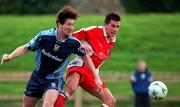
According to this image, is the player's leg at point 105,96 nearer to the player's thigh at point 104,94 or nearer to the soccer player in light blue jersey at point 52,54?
the player's thigh at point 104,94

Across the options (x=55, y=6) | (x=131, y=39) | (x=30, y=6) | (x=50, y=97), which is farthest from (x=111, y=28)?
(x=30, y=6)

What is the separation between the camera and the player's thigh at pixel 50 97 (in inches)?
381

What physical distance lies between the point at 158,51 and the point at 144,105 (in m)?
10.0

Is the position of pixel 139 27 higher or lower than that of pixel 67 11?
lower

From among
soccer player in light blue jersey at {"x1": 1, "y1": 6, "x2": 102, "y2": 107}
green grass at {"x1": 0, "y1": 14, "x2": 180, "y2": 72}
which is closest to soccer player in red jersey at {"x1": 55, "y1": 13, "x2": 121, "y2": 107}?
soccer player in light blue jersey at {"x1": 1, "y1": 6, "x2": 102, "y2": 107}

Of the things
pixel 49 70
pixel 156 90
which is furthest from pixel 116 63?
pixel 49 70

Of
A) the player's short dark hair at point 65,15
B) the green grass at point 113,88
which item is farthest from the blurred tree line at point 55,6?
the player's short dark hair at point 65,15

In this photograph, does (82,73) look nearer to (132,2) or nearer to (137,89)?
(137,89)

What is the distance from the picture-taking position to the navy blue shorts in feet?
32.5

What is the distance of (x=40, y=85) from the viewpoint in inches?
392

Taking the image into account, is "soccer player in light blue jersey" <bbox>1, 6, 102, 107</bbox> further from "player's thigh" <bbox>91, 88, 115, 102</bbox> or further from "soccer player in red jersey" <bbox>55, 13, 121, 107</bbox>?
"player's thigh" <bbox>91, 88, 115, 102</bbox>

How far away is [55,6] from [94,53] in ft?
85.1

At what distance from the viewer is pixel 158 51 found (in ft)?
91.8

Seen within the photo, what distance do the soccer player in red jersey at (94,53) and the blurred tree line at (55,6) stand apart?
25380 millimetres
